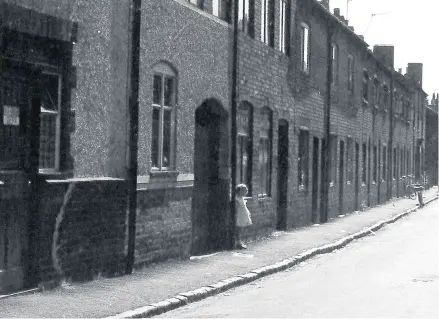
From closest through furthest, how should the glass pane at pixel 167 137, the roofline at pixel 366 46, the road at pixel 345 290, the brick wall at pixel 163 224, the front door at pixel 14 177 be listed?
the road at pixel 345 290 < the front door at pixel 14 177 < the brick wall at pixel 163 224 < the glass pane at pixel 167 137 < the roofline at pixel 366 46

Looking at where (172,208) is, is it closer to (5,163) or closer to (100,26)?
(100,26)

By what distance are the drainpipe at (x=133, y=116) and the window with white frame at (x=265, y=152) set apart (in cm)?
712

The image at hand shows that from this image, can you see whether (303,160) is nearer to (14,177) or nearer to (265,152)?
(265,152)

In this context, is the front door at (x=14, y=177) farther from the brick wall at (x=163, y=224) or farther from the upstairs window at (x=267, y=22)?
the upstairs window at (x=267, y=22)

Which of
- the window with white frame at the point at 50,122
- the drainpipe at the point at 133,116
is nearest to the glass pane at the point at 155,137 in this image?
the drainpipe at the point at 133,116

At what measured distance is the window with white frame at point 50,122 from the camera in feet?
34.5

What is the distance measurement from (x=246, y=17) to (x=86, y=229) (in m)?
8.36

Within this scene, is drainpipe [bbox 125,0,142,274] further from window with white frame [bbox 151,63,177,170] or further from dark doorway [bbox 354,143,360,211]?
dark doorway [bbox 354,143,360,211]

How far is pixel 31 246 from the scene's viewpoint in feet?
33.8

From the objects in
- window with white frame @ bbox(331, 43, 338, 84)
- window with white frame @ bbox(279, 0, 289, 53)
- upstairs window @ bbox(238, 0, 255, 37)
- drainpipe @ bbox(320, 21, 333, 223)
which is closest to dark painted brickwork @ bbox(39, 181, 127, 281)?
upstairs window @ bbox(238, 0, 255, 37)

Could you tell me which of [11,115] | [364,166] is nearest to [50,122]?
[11,115]

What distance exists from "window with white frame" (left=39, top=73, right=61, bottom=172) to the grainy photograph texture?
0.07ft

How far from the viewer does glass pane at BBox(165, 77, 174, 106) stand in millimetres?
14125

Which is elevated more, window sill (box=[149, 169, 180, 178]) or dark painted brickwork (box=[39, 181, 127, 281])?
window sill (box=[149, 169, 180, 178])
